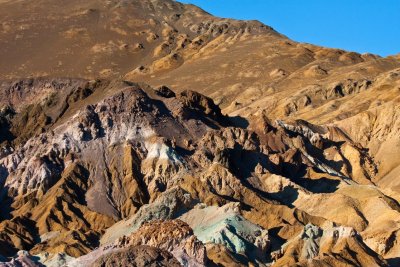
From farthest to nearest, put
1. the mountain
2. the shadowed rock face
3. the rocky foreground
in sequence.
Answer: the mountain
the rocky foreground
the shadowed rock face

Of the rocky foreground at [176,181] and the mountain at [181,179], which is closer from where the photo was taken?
the rocky foreground at [176,181]

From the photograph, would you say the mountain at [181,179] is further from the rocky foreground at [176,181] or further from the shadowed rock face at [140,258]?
the shadowed rock face at [140,258]

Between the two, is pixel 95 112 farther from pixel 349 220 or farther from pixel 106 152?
pixel 349 220

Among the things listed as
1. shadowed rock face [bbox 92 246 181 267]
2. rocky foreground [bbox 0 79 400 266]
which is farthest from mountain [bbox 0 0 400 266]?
shadowed rock face [bbox 92 246 181 267]

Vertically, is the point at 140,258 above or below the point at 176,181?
above

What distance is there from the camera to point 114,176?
116m

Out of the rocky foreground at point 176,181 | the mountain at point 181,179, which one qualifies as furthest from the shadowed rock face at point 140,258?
the rocky foreground at point 176,181

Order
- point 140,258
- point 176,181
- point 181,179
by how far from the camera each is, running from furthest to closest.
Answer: point 176,181 → point 181,179 → point 140,258

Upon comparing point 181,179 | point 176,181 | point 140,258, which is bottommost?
point 176,181

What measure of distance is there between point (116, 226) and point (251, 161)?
2987cm

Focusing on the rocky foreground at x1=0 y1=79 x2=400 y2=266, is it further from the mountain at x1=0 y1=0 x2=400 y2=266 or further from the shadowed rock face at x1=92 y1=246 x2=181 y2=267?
the shadowed rock face at x1=92 y1=246 x2=181 y2=267

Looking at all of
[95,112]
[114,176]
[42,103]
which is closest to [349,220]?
[114,176]

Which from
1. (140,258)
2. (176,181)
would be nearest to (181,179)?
(176,181)

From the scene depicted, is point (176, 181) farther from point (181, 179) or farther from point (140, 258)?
point (140, 258)
